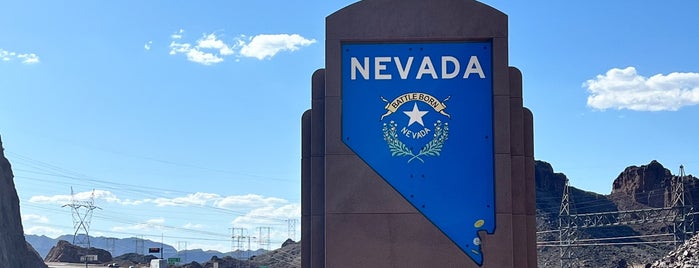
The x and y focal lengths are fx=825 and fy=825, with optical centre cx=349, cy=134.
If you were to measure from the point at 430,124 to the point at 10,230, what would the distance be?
123 metres

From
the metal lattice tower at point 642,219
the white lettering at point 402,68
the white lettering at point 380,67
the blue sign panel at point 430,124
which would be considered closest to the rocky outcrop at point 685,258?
the metal lattice tower at point 642,219

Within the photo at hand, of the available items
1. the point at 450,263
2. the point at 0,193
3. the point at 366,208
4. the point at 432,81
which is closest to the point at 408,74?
the point at 432,81

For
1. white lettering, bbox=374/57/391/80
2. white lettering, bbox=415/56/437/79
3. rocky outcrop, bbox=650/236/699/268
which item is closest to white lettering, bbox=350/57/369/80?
white lettering, bbox=374/57/391/80

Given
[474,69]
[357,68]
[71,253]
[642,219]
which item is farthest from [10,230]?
[474,69]

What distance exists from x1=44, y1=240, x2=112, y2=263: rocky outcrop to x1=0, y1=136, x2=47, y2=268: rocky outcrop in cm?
4232

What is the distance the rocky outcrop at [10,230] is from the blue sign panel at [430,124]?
11041 centimetres

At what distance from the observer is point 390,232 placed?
13969 millimetres

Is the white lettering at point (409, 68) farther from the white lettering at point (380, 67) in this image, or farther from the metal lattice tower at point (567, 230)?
the metal lattice tower at point (567, 230)

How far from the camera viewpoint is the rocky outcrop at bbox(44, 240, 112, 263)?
177125mm

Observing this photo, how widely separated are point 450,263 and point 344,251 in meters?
1.79

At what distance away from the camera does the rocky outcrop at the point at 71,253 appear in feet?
581

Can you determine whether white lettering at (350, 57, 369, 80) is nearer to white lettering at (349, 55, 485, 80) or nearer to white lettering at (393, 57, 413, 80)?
white lettering at (349, 55, 485, 80)

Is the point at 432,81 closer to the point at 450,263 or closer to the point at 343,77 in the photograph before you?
the point at 343,77

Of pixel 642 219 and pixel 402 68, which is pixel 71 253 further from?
pixel 402 68
